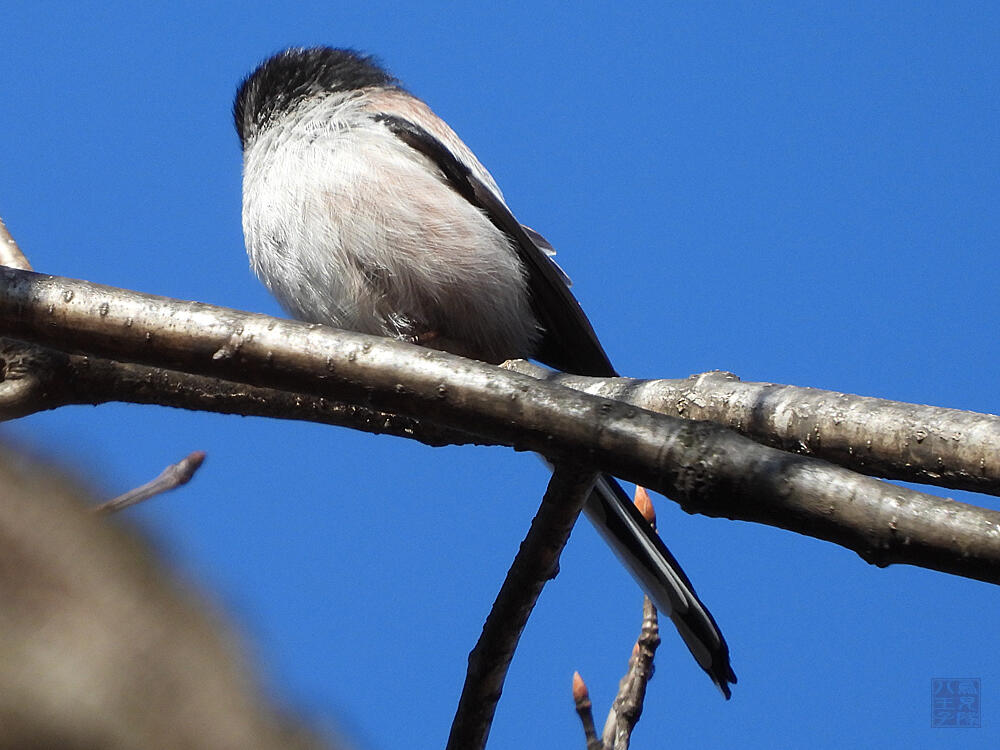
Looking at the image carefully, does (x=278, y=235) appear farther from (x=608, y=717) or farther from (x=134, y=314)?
(x=608, y=717)

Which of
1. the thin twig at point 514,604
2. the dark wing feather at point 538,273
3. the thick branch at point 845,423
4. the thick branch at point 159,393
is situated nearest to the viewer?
the thick branch at point 845,423

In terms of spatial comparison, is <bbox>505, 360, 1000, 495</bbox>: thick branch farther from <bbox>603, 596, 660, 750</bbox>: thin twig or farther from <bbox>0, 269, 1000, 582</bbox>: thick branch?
<bbox>603, 596, 660, 750</bbox>: thin twig

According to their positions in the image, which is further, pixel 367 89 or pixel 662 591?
pixel 367 89

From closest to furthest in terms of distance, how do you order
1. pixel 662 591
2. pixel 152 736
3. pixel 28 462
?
pixel 152 736
pixel 28 462
pixel 662 591

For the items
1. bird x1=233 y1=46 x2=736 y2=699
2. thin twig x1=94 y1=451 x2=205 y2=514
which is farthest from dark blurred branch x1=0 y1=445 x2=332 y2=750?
bird x1=233 y1=46 x2=736 y2=699

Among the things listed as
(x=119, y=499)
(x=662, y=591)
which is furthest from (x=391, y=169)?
(x=119, y=499)

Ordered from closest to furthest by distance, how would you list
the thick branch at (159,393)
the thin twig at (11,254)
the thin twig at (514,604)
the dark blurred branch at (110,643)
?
the dark blurred branch at (110,643) < the thin twig at (514,604) < the thick branch at (159,393) < the thin twig at (11,254)

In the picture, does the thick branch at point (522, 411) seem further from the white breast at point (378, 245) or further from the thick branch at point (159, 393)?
the white breast at point (378, 245)

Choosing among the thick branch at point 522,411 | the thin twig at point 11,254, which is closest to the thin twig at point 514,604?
the thick branch at point 522,411
